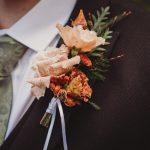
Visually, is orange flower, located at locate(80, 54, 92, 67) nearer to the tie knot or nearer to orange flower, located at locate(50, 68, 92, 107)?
orange flower, located at locate(50, 68, 92, 107)

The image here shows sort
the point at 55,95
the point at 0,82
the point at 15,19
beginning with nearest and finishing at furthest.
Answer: the point at 55,95, the point at 0,82, the point at 15,19

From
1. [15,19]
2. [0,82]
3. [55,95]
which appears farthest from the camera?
[15,19]

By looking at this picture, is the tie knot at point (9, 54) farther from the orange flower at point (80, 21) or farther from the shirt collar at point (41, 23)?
the orange flower at point (80, 21)

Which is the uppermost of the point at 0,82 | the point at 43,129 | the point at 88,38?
the point at 88,38

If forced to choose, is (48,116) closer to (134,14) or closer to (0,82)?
(0,82)

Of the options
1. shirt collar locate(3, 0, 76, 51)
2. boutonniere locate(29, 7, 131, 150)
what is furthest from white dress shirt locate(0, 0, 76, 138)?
boutonniere locate(29, 7, 131, 150)

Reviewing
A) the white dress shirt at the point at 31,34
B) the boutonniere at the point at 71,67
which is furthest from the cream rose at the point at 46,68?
the white dress shirt at the point at 31,34

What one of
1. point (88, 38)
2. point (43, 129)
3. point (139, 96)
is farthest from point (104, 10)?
point (43, 129)
